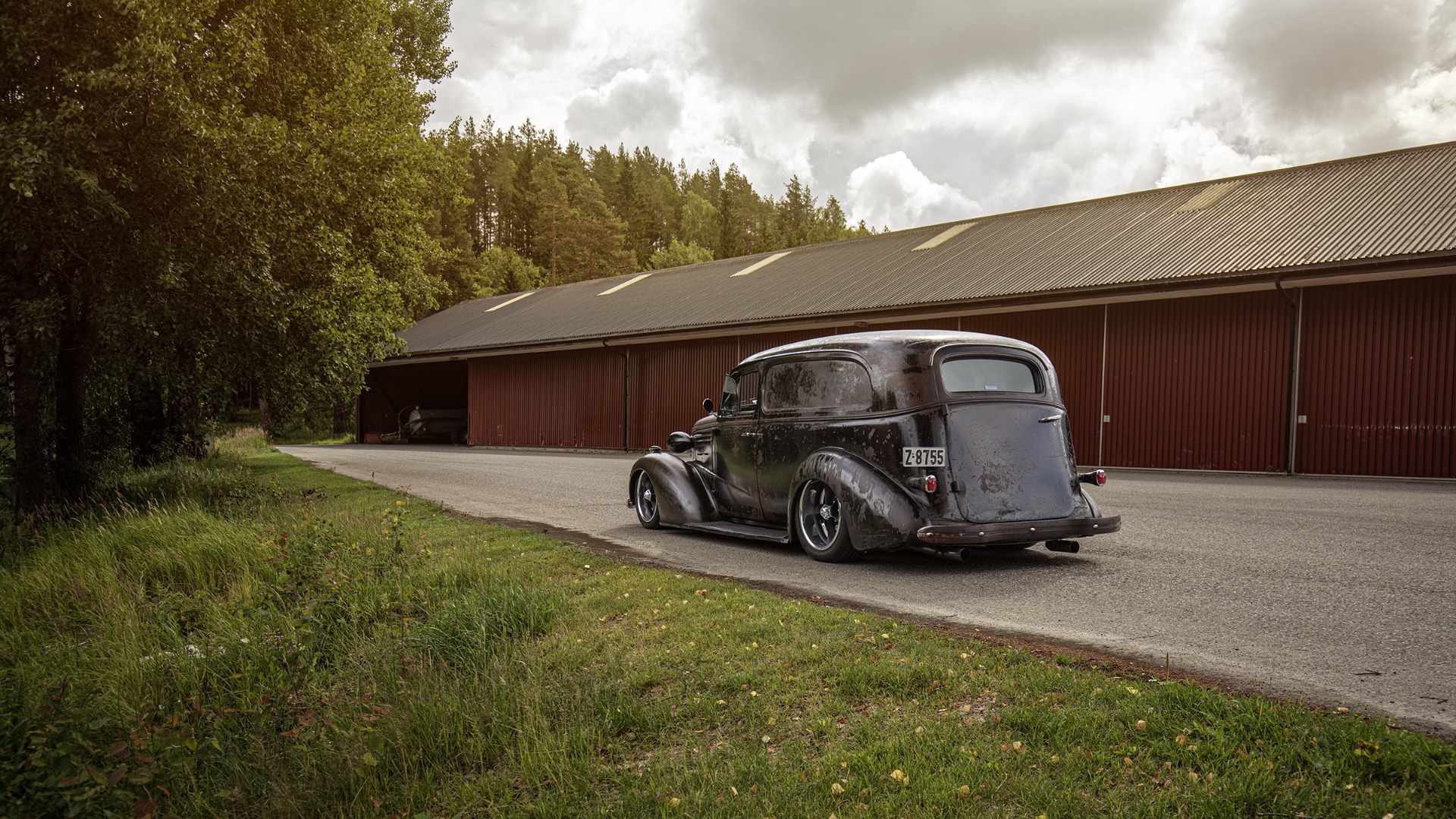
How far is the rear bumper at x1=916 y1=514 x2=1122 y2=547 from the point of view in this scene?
19.6 feet

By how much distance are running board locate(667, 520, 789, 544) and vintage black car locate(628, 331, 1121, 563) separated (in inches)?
1.1

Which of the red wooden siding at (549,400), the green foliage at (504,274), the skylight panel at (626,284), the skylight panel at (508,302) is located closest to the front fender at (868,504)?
the red wooden siding at (549,400)

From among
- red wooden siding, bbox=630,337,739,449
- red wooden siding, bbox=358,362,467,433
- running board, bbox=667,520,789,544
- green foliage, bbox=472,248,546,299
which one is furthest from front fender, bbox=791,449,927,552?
green foliage, bbox=472,248,546,299

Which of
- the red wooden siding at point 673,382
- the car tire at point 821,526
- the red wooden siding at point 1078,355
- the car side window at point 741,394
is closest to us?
the car tire at point 821,526

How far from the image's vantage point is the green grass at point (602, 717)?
2.79 meters

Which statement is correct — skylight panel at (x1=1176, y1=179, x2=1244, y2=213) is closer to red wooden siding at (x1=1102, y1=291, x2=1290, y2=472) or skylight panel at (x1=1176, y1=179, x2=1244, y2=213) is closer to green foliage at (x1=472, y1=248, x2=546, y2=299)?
red wooden siding at (x1=1102, y1=291, x2=1290, y2=472)

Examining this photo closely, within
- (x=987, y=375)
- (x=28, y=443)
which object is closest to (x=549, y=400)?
(x=28, y=443)

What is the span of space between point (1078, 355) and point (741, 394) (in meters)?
12.2

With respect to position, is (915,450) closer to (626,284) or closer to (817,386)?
(817,386)

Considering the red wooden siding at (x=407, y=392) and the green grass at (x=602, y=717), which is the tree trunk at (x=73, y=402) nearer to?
the green grass at (x=602, y=717)

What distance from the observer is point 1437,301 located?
14148mm

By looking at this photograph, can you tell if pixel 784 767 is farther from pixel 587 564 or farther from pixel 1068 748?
pixel 587 564

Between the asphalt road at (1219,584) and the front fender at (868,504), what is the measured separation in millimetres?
268

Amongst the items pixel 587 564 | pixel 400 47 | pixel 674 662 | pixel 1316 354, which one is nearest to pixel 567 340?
pixel 400 47
